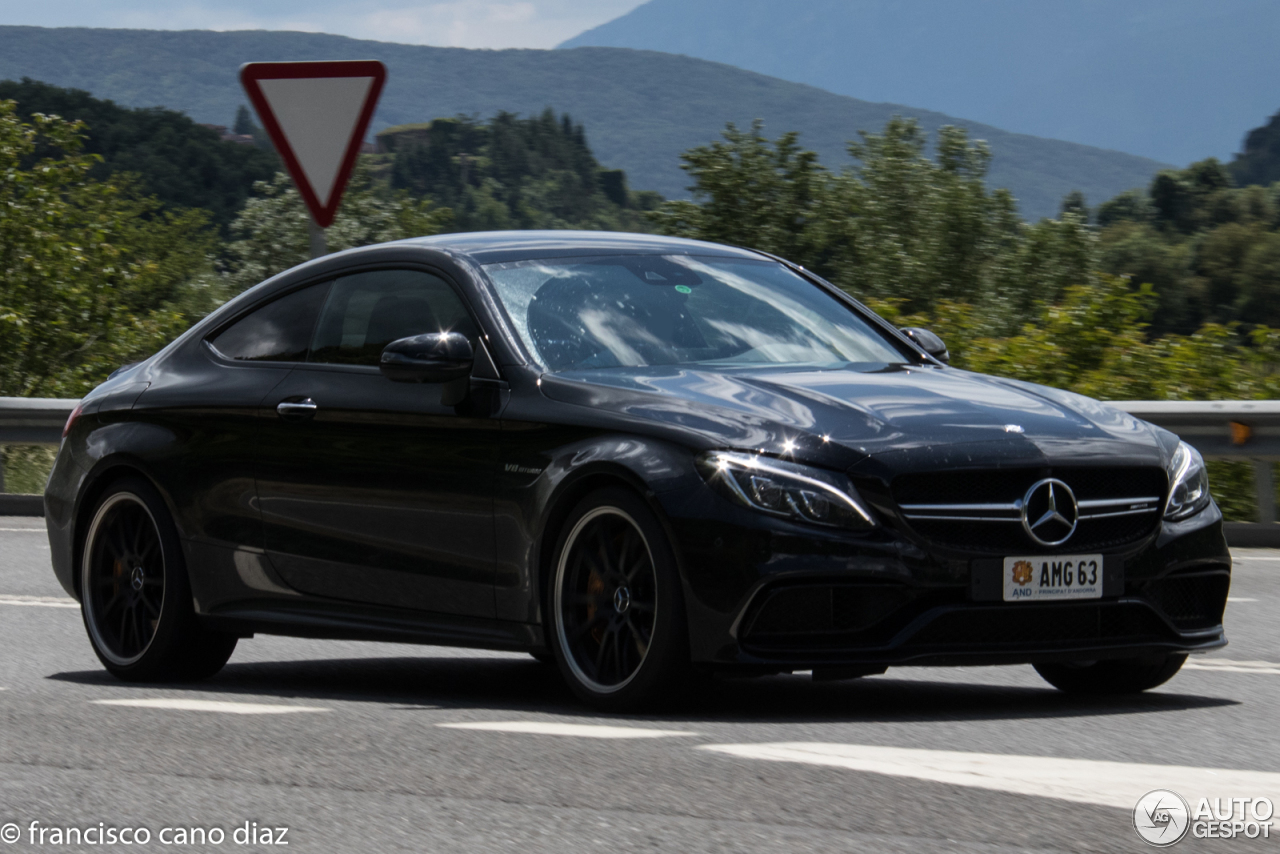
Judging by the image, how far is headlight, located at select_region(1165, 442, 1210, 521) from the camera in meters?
5.78

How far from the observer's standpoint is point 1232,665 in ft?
23.4

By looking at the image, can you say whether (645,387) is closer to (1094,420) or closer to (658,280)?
(658,280)

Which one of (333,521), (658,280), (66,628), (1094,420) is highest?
(658,280)

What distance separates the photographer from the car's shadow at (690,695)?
18.9 ft

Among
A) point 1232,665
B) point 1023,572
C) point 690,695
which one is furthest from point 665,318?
point 1232,665

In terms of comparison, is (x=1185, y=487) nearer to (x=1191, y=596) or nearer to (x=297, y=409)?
(x=1191, y=596)

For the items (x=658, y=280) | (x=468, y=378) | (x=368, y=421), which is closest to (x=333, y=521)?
(x=368, y=421)

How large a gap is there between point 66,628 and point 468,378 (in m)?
3.52

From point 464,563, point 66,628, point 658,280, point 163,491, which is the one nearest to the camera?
point 464,563

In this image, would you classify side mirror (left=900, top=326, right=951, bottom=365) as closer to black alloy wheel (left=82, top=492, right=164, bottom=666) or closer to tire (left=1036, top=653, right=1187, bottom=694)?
tire (left=1036, top=653, right=1187, bottom=694)

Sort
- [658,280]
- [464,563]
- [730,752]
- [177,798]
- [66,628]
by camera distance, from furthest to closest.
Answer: [66,628], [658,280], [464,563], [730,752], [177,798]

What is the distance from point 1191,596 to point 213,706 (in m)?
3.05

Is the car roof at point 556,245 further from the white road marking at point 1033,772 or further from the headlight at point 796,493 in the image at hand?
the white road marking at point 1033,772

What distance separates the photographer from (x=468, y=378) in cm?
627
